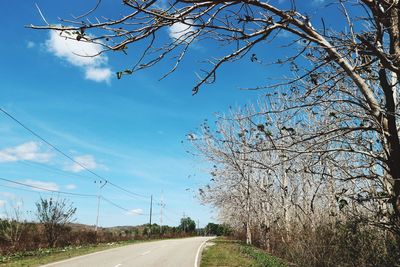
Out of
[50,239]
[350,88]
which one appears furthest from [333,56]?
[50,239]

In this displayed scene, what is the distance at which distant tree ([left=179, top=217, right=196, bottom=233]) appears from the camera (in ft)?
300

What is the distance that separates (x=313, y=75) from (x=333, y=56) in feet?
1.10

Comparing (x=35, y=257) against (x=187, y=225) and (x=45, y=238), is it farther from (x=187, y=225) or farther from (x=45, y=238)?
(x=187, y=225)

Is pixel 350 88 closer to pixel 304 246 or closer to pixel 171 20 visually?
pixel 304 246

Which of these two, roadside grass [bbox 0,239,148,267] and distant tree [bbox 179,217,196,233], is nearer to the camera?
roadside grass [bbox 0,239,148,267]

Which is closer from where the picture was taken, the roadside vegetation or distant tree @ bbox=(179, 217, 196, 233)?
the roadside vegetation

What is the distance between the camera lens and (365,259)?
869 centimetres

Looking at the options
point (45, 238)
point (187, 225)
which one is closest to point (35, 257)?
point (45, 238)

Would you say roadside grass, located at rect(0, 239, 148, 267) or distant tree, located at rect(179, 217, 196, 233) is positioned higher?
distant tree, located at rect(179, 217, 196, 233)

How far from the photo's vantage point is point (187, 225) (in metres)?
96.4

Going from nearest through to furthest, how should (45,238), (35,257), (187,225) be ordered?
(35,257) < (45,238) < (187,225)

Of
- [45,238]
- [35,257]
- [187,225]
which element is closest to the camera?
[35,257]

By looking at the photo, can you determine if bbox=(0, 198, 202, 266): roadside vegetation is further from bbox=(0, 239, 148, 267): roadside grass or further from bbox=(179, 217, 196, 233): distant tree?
bbox=(179, 217, 196, 233): distant tree

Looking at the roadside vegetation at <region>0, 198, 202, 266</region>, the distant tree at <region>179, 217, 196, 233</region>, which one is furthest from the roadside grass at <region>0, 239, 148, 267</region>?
the distant tree at <region>179, 217, 196, 233</region>
